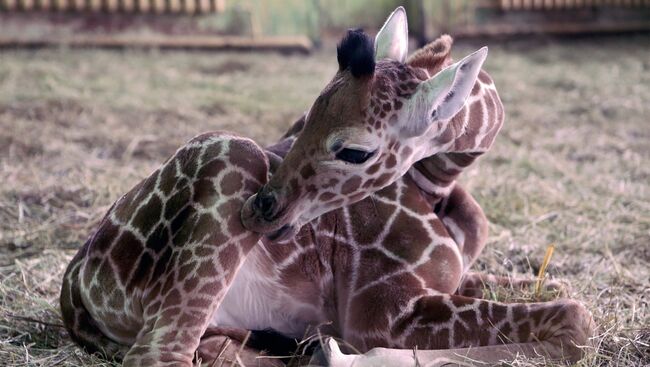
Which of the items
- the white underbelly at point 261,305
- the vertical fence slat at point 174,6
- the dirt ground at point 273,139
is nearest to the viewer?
the white underbelly at point 261,305

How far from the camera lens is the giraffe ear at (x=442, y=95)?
123 inches

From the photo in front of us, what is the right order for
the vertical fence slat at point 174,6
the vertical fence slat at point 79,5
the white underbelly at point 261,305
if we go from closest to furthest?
the white underbelly at point 261,305
the vertical fence slat at point 79,5
the vertical fence slat at point 174,6

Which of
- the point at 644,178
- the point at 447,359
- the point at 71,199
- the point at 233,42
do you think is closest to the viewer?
the point at 447,359

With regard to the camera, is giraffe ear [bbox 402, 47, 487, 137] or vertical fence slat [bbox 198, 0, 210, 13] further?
vertical fence slat [bbox 198, 0, 210, 13]

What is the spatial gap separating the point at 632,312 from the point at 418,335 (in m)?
1.03

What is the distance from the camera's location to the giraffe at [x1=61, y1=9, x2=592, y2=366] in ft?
10.2

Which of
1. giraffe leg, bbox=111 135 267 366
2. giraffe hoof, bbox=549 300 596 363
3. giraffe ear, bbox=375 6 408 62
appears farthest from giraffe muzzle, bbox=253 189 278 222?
giraffe hoof, bbox=549 300 596 363

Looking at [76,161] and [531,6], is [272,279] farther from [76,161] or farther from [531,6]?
[531,6]

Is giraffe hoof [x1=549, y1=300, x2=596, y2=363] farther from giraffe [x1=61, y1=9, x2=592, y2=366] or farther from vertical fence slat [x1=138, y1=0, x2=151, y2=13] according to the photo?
vertical fence slat [x1=138, y1=0, x2=151, y2=13]

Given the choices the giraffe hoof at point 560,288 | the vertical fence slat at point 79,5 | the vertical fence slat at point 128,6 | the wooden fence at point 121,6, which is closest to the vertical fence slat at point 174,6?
the wooden fence at point 121,6

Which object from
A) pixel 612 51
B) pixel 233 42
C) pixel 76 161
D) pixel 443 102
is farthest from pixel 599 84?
pixel 443 102

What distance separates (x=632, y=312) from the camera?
3.64 metres

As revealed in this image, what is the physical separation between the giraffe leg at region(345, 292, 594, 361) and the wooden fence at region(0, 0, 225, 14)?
330 inches

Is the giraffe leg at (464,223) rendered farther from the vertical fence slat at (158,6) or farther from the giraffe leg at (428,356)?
the vertical fence slat at (158,6)
